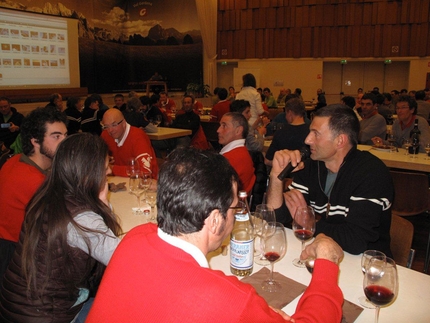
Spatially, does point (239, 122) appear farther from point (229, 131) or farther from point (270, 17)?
point (270, 17)

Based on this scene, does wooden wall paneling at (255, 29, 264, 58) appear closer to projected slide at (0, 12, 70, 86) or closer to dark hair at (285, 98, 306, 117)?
projected slide at (0, 12, 70, 86)

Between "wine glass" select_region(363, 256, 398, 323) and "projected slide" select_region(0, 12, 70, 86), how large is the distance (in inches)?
371

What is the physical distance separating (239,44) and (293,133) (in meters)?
11.7

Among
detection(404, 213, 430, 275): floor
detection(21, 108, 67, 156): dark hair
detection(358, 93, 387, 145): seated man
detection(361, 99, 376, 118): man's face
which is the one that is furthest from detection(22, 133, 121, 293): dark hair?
detection(361, 99, 376, 118): man's face

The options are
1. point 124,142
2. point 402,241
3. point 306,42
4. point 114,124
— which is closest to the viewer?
point 402,241

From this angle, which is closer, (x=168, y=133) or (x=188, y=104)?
(x=168, y=133)

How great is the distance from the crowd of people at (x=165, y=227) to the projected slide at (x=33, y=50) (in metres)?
7.17

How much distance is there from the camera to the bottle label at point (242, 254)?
1590 mm

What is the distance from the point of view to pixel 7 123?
6.48 metres

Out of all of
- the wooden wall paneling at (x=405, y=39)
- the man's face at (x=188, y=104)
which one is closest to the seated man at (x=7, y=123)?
the man's face at (x=188, y=104)

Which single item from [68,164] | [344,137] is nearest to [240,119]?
[344,137]

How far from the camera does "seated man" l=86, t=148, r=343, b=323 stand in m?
Result: 0.92

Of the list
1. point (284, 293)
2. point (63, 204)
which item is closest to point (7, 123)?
point (63, 204)

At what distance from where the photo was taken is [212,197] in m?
1.10
